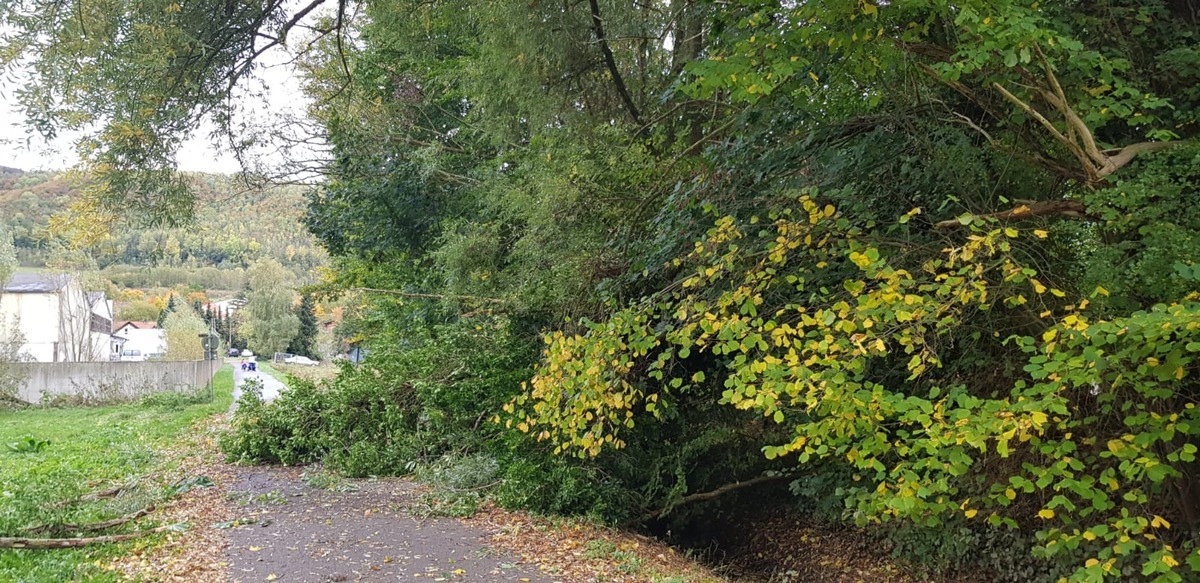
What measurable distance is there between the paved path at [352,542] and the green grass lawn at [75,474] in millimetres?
965

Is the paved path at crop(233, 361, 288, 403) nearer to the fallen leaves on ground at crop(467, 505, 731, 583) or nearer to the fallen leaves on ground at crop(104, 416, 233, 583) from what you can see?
the fallen leaves on ground at crop(104, 416, 233, 583)

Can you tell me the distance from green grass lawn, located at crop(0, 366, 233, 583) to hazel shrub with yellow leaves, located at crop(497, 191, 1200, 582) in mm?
3648

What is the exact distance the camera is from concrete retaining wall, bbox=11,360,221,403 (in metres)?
22.6

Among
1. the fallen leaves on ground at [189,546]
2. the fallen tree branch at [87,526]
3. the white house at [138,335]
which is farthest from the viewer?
the white house at [138,335]

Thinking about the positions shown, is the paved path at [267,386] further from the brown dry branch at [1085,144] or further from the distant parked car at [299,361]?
the brown dry branch at [1085,144]

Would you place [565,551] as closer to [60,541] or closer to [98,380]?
[60,541]

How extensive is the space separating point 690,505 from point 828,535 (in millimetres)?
1720

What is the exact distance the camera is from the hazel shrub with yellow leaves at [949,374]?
3.70 m

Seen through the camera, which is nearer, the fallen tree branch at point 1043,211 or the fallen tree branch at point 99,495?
the fallen tree branch at point 1043,211

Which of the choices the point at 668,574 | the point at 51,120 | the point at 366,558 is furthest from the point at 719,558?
the point at 51,120

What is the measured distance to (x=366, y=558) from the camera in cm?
613

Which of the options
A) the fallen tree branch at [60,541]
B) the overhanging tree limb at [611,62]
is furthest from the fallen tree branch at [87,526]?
the overhanging tree limb at [611,62]

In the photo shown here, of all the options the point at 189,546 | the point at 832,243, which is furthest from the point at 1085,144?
the point at 189,546

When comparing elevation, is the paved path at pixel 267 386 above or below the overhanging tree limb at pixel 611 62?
below
